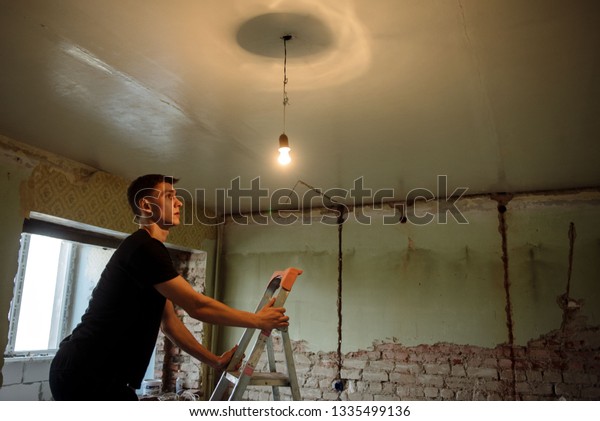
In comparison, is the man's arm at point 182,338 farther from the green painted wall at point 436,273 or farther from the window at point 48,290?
the window at point 48,290

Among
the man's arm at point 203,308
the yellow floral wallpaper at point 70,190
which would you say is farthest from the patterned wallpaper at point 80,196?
the man's arm at point 203,308

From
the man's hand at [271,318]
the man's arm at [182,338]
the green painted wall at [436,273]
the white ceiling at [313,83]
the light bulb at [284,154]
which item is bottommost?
the man's arm at [182,338]

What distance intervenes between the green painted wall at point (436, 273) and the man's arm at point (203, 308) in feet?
8.51

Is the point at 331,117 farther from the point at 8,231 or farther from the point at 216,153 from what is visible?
the point at 8,231

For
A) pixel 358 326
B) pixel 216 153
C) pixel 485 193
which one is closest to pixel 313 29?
pixel 216 153

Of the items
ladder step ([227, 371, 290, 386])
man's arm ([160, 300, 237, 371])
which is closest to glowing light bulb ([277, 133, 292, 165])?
man's arm ([160, 300, 237, 371])

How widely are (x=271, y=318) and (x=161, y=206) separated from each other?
2.28 feet

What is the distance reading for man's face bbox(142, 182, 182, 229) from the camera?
195 centimetres

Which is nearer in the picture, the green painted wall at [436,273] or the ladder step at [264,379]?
the ladder step at [264,379]

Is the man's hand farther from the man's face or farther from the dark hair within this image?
the dark hair

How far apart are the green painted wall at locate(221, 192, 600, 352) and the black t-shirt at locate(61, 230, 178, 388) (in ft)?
9.25

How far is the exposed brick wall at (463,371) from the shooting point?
3576mm

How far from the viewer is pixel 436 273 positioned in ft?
13.4

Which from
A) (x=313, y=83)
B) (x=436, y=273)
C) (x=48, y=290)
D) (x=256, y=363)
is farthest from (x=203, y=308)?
(x=48, y=290)
